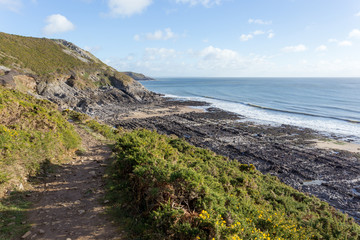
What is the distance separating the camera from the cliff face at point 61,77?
42.8 meters

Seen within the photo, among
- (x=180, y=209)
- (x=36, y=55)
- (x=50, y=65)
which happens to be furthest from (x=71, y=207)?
(x=36, y=55)

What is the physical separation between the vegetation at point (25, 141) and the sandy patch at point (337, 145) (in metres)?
33.5

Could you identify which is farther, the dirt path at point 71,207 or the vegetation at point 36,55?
the vegetation at point 36,55

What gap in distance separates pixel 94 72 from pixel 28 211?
65.4 metres

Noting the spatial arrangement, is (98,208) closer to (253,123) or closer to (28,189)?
(28,189)

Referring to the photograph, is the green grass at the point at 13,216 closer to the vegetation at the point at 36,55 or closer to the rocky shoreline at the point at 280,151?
the rocky shoreline at the point at 280,151

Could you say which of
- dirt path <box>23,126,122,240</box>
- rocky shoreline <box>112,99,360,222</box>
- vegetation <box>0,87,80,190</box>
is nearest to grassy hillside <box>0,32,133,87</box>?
rocky shoreline <box>112,99,360,222</box>

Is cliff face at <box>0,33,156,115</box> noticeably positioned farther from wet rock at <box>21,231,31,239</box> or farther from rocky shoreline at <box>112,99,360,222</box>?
wet rock at <box>21,231,31,239</box>

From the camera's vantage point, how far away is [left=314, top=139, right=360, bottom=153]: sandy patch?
2891 cm

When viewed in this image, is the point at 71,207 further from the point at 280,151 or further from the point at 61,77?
the point at 61,77

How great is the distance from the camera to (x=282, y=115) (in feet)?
166

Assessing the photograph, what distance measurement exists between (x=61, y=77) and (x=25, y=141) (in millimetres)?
48845

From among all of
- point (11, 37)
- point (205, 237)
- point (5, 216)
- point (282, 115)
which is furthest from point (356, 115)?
point (11, 37)

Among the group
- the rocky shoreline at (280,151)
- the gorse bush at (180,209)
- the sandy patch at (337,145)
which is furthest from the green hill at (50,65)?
the sandy patch at (337,145)
